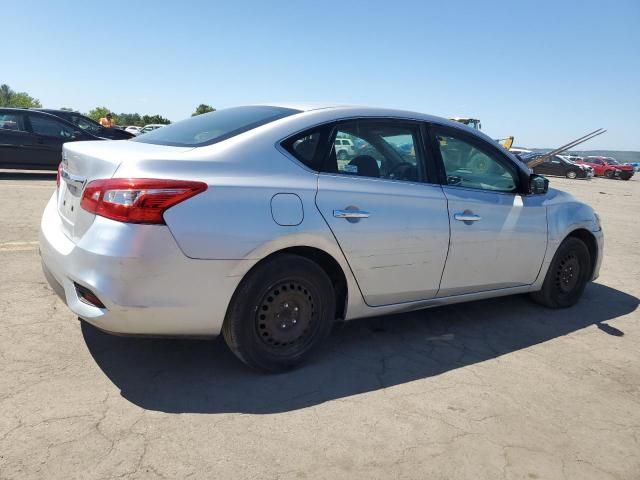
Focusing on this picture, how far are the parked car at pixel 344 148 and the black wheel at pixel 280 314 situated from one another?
28.8 inches

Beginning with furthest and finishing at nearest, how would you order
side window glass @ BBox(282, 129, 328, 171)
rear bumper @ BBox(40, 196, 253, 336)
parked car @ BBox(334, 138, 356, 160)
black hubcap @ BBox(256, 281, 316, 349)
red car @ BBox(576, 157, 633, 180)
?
1. red car @ BBox(576, 157, 633, 180)
2. parked car @ BBox(334, 138, 356, 160)
3. side window glass @ BBox(282, 129, 328, 171)
4. black hubcap @ BBox(256, 281, 316, 349)
5. rear bumper @ BBox(40, 196, 253, 336)

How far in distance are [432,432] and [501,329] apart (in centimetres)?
181

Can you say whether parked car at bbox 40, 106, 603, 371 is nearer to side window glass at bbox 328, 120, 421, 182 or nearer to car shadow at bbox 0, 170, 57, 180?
side window glass at bbox 328, 120, 421, 182

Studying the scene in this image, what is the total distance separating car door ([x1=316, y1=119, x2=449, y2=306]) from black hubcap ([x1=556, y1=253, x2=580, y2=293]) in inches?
65.1

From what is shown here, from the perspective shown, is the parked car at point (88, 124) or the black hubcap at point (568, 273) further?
the parked car at point (88, 124)

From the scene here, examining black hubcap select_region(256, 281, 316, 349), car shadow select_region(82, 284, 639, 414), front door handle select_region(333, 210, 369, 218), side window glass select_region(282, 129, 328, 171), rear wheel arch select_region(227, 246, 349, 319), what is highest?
side window glass select_region(282, 129, 328, 171)

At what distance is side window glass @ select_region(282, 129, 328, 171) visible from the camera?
122 inches

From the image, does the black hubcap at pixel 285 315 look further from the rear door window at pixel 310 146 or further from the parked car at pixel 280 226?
the rear door window at pixel 310 146

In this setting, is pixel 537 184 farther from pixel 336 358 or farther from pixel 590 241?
pixel 336 358

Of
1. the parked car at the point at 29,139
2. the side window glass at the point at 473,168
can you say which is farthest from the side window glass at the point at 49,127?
the side window glass at the point at 473,168

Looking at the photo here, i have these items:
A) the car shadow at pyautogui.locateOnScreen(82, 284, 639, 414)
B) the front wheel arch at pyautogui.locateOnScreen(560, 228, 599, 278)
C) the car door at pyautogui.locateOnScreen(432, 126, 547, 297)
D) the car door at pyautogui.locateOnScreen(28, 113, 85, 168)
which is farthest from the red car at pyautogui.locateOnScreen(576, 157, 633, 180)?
the car door at pyautogui.locateOnScreen(432, 126, 547, 297)

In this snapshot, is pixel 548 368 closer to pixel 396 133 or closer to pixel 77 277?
pixel 396 133

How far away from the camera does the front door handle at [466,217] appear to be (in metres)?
3.69

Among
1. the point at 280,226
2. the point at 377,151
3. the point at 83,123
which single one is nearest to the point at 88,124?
the point at 83,123
